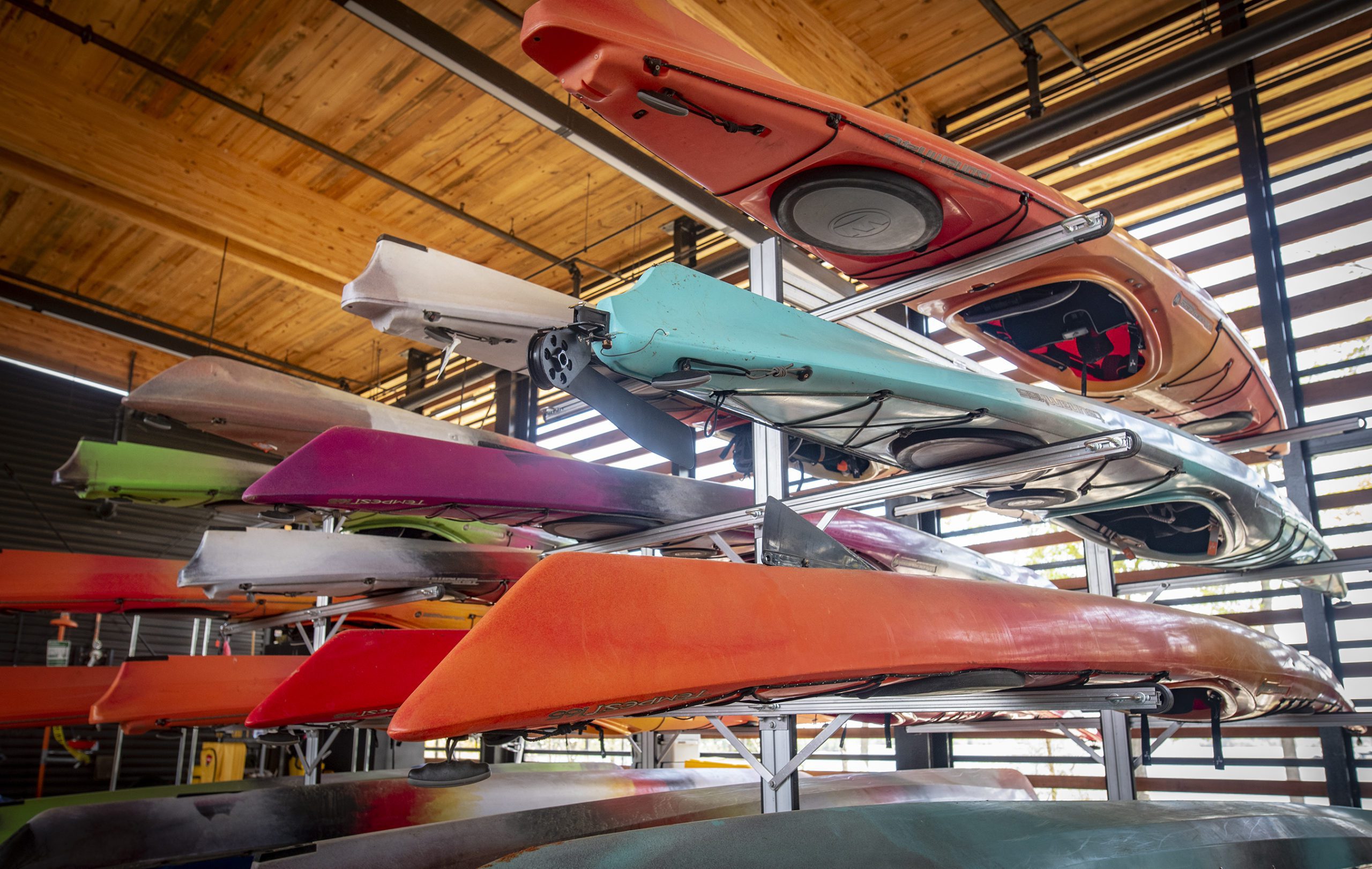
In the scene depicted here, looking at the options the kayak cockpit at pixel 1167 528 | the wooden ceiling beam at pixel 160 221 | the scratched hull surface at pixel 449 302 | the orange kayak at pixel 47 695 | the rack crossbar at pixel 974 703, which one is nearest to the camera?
the rack crossbar at pixel 974 703

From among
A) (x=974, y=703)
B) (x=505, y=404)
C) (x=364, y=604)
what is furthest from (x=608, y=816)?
(x=505, y=404)

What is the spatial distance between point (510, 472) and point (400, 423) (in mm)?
1285

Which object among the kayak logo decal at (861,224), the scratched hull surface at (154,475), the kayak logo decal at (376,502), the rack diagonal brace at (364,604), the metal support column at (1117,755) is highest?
the kayak logo decal at (861,224)

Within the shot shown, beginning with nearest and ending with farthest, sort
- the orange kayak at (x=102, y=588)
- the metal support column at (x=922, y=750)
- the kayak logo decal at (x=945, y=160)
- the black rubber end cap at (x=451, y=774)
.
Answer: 1. the black rubber end cap at (x=451, y=774)
2. the kayak logo decal at (x=945, y=160)
3. the orange kayak at (x=102, y=588)
4. the metal support column at (x=922, y=750)

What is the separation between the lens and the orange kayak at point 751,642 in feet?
4.36

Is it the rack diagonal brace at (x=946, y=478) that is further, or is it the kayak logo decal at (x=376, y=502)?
the kayak logo decal at (x=376, y=502)

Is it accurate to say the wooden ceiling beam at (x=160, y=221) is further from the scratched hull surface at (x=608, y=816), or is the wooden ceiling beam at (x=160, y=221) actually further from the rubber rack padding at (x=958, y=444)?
the rubber rack padding at (x=958, y=444)

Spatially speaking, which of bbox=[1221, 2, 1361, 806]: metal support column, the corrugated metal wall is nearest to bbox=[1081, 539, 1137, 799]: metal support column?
bbox=[1221, 2, 1361, 806]: metal support column

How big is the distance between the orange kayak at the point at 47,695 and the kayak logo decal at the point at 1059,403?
14.1ft

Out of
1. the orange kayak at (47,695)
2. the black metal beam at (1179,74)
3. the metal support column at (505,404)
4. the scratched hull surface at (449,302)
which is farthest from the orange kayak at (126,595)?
the black metal beam at (1179,74)

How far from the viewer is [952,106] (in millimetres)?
4996

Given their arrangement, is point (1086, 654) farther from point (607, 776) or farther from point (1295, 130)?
point (1295, 130)

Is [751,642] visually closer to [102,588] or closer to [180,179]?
[102,588]

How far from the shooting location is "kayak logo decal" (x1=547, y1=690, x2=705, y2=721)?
4.53ft
